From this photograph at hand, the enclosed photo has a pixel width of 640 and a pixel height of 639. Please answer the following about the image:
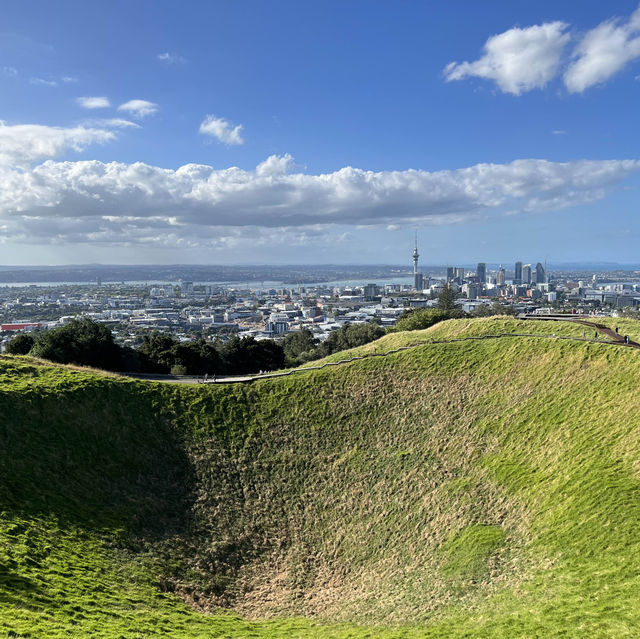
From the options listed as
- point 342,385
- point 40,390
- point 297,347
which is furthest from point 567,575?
point 297,347

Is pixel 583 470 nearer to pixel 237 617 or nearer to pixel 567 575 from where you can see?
pixel 567 575

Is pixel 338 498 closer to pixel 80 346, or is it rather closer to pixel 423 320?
pixel 423 320

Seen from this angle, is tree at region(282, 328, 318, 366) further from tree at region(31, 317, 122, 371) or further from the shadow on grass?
the shadow on grass

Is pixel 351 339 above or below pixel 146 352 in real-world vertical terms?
below

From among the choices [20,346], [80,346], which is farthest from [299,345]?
[20,346]

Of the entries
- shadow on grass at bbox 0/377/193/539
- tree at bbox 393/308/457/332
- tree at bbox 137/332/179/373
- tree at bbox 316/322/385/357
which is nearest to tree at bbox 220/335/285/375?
tree at bbox 137/332/179/373

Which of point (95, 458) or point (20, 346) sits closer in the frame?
point (95, 458)
